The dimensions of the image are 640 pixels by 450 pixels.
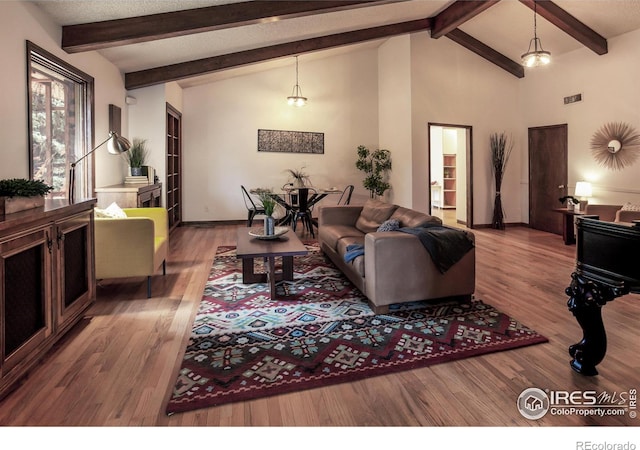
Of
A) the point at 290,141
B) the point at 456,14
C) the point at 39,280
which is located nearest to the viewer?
the point at 39,280

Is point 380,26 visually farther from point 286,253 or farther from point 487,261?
point 286,253

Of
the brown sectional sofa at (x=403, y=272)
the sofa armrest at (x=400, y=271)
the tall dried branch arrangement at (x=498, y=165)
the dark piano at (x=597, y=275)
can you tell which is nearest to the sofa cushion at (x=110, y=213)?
the brown sectional sofa at (x=403, y=272)

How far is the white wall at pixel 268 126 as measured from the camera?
7.71 meters

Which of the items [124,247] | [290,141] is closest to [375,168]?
A: [290,141]

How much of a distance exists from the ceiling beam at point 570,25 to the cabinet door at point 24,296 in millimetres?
6429

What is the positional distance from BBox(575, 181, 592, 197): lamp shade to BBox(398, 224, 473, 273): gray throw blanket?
13.9ft

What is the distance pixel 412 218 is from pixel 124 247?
2.67m

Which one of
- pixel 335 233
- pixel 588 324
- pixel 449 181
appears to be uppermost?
pixel 449 181

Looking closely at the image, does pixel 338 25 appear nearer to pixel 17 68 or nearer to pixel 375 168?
pixel 375 168

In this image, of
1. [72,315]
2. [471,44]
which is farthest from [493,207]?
[72,315]

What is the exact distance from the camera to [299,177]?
8.07 m

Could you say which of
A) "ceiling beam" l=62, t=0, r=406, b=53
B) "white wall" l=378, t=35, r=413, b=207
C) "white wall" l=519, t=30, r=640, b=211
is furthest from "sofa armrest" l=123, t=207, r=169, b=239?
"white wall" l=519, t=30, r=640, b=211

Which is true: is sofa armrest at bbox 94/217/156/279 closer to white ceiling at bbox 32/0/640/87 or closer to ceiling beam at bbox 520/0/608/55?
white ceiling at bbox 32/0/640/87

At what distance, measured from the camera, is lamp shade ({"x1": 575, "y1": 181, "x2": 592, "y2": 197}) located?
604cm
